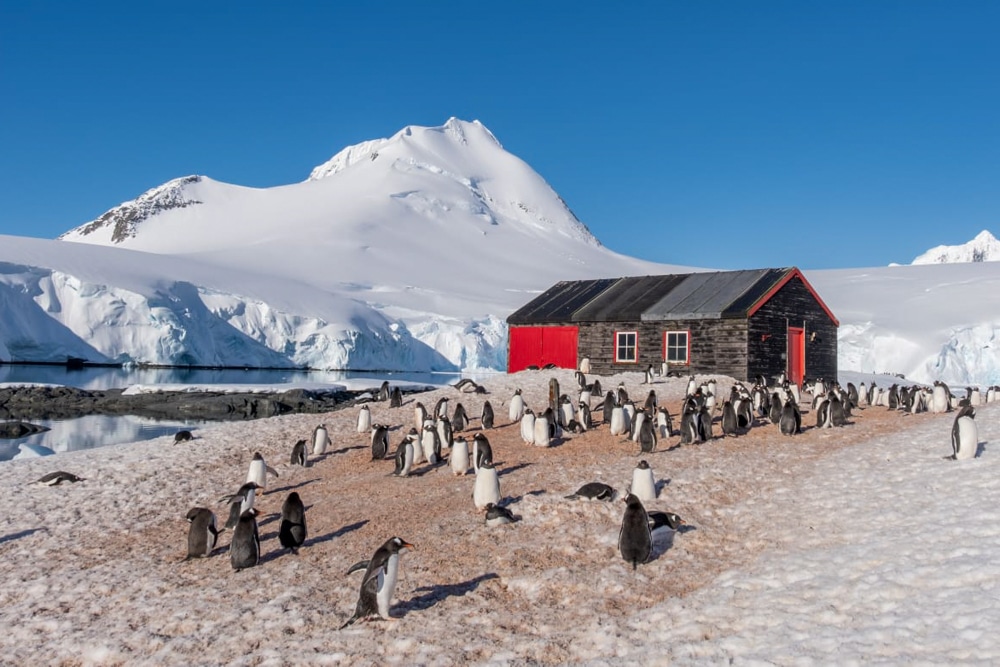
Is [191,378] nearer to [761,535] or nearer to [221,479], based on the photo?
[221,479]

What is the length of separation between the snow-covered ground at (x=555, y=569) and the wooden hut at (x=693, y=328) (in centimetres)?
1151

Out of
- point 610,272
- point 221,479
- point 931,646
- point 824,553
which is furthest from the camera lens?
point 610,272

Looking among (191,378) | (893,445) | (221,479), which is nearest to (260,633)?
(221,479)

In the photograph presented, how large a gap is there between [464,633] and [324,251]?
129m

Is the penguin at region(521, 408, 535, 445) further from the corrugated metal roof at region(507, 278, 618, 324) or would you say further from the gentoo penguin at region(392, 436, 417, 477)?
the corrugated metal roof at region(507, 278, 618, 324)

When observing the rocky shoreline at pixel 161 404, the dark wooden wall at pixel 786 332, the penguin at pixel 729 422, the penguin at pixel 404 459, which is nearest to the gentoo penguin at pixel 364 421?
the penguin at pixel 404 459

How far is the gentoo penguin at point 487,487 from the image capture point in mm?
9477

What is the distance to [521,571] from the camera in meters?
7.59

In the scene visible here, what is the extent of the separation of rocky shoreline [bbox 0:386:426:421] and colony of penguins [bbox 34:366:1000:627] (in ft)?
38.8

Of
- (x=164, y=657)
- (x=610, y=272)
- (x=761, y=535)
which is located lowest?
(x=164, y=657)

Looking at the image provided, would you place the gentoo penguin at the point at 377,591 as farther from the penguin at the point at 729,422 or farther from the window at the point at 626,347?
the window at the point at 626,347

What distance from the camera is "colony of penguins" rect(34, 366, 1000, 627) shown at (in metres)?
7.69

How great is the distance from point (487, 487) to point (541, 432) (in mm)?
4529

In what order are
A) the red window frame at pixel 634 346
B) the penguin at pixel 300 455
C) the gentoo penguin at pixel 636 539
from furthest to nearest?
the red window frame at pixel 634 346
the penguin at pixel 300 455
the gentoo penguin at pixel 636 539
